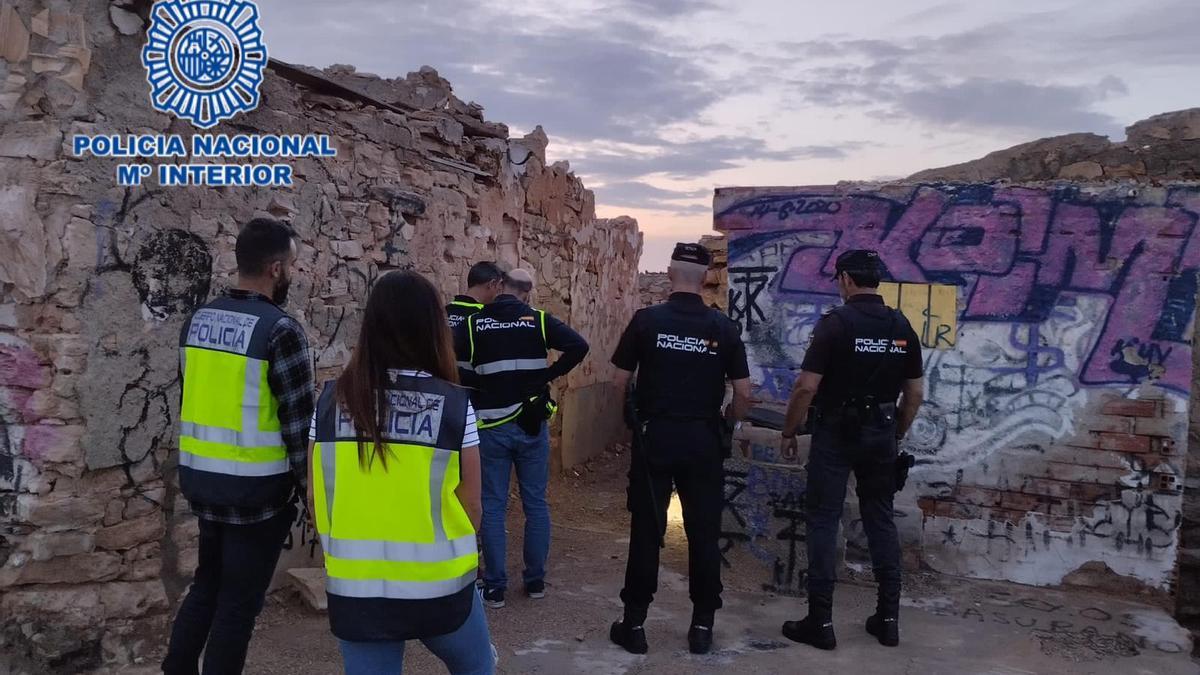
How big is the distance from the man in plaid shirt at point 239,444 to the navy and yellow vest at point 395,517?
854mm

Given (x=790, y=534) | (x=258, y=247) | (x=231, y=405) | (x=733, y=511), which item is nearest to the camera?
(x=231, y=405)

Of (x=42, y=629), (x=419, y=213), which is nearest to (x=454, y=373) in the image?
(x=42, y=629)

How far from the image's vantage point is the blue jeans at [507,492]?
15.7 ft

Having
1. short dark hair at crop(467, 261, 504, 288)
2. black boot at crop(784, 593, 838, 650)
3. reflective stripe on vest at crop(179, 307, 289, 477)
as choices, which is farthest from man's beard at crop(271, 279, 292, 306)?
black boot at crop(784, 593, 838, 650)

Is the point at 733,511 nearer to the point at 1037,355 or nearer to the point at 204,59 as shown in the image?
the point at 1037,355

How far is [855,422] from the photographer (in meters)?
4.32

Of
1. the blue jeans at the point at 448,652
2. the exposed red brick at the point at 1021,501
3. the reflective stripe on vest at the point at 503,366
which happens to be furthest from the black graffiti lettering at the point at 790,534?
the blue jeans at the point at 448,652

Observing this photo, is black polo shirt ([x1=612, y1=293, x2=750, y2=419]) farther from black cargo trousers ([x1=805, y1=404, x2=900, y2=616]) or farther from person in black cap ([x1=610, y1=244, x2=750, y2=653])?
black cargo trousers ([x1=805, y1=404, x2=900, y2=616])

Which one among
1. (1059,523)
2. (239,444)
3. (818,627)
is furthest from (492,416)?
(1059,523)

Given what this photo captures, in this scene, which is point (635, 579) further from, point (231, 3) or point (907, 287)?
point (231, 3)

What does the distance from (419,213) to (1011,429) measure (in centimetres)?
411

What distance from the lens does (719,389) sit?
4270mm

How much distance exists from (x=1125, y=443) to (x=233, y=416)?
498cm

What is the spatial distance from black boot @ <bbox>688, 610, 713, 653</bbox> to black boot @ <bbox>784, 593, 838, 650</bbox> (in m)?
0.50
